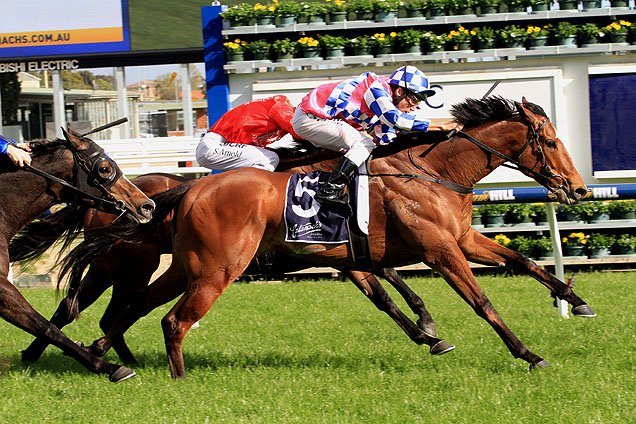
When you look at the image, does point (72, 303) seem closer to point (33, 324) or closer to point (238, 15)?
point (33, 324)

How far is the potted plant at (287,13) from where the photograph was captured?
1129cm

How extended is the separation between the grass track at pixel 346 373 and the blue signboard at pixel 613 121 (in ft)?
9.61

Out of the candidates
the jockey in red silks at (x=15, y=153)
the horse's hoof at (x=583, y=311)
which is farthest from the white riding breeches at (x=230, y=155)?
the horse's hoof at (x=583, y=311)

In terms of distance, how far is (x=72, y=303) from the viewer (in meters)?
6.38

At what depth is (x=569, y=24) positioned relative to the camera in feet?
36.5

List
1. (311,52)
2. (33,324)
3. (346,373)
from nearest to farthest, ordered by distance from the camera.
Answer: (33,324)
(346,373)
(311,52)

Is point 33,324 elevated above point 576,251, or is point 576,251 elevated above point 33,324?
point 33,324

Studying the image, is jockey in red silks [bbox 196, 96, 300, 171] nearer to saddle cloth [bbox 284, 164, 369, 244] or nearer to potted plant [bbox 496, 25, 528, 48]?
saddle cloth [bbox 284, 164, 369, 244]

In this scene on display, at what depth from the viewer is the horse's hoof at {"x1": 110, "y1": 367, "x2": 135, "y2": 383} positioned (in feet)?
18.4

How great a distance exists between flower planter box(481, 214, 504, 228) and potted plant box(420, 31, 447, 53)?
218 centimetres

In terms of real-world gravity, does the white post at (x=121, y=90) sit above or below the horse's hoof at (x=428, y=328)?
above

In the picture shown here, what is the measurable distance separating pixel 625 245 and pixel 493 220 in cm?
144

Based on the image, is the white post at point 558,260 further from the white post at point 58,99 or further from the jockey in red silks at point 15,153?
the white post at point 58,99

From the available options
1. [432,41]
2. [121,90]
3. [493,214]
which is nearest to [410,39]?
[432,41]
